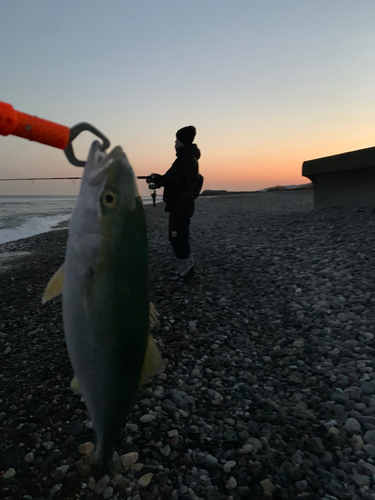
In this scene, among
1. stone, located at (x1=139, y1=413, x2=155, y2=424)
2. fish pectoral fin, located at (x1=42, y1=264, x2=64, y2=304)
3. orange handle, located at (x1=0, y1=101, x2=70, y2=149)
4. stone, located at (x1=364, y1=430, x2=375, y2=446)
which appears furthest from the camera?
stone, located at (x1=139, y1=413, x2=155, y2=424)

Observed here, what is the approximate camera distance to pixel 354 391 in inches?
154

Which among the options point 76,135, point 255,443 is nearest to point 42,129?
point 76,135

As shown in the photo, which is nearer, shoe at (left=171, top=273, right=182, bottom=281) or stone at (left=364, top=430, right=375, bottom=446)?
stone at (left=364, top=430, right=375, bottom=446)

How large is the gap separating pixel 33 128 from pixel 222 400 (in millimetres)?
3422

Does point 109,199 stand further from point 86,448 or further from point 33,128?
point 86,448

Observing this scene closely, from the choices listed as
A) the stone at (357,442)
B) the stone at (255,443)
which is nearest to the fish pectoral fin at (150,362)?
the stone at (255,443)

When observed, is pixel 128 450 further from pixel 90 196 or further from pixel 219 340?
pixel 90 196

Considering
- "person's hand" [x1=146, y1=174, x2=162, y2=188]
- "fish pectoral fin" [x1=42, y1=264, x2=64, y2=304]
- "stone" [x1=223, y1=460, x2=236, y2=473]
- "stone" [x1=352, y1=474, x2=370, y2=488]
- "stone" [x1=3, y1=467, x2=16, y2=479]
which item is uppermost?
"person's hand" [x1=146, y1=174, x2=162, y2=188]

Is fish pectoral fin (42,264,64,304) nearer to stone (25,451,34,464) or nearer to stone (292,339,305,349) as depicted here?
stone (25,451,34,464)

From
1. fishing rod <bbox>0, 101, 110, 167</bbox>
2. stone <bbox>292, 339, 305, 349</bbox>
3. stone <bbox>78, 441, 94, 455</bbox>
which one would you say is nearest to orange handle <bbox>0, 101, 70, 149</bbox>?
fishing rod <bbox>0, 101, 110, 167</bbox>

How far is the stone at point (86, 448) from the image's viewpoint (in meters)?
3.17

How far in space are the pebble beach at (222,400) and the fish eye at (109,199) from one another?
8.17 feet

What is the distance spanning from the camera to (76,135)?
1336 mm

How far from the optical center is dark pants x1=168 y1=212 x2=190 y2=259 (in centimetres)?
721
